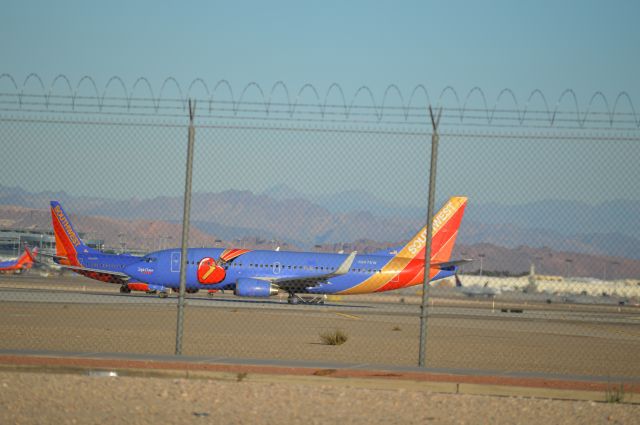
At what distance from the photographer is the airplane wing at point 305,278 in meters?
45.0

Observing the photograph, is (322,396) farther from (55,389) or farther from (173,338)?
(173,338)

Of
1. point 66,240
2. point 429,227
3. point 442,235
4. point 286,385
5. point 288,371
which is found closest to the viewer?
point 286,385

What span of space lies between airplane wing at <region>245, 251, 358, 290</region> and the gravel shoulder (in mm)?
32210

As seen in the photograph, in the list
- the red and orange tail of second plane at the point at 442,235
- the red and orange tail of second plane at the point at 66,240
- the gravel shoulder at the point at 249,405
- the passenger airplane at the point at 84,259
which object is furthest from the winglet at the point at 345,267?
the gravel shoulder at the point at 249,405

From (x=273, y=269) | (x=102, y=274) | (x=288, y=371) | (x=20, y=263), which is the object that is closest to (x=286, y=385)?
(x=288, y=371)

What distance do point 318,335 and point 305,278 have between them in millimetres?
20276

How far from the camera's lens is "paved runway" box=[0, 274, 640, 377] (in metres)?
18.2

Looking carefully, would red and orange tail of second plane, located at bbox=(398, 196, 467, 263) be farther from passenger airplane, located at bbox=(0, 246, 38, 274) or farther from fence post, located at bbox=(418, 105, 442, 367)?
passenger airplane, located at bbox=(0, 246, 38, 274)

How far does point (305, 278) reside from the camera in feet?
148

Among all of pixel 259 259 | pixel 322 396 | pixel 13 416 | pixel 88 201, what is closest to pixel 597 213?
pixel 322 396

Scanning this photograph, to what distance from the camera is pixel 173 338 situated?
2139 cm

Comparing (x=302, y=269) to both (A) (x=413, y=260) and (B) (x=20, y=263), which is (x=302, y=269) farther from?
(B) (x=20, y=263)

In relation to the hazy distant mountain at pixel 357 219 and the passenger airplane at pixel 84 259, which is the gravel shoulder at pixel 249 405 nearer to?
the hazy distant mountain at pixel 357 219

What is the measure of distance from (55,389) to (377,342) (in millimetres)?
12938
